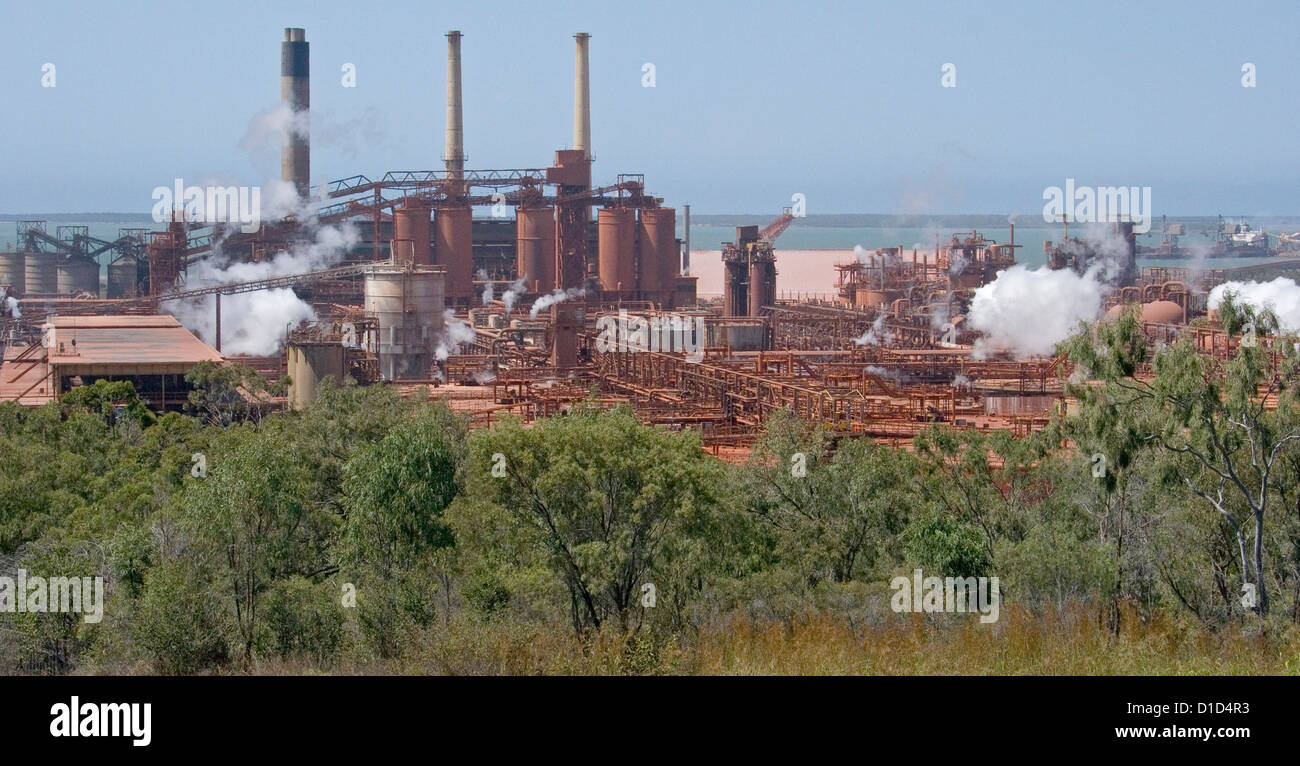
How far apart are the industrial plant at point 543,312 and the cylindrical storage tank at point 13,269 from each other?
181mm

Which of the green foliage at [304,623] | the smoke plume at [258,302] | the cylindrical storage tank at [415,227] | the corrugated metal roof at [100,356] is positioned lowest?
the green foliage at [304,623]

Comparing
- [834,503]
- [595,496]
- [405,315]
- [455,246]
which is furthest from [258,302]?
[595,496]

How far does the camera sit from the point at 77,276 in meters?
81.4

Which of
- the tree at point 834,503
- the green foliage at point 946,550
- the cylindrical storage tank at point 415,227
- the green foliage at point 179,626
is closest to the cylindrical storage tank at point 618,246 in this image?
the cylindrical storage tank at point 415,227

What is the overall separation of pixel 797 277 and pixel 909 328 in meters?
85.6

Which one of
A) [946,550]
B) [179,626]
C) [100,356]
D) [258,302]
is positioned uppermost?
[258,302]

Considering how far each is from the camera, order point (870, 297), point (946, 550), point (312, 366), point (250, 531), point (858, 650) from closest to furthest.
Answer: point (858, 650)
point (250, 531)
point (946, 550)
point (312, 366)
point (870, 297)

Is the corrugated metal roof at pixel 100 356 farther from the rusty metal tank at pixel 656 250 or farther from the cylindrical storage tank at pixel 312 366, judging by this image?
the rusty metal tank at pixel 656 250

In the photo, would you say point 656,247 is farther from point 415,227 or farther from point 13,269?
point 13,269

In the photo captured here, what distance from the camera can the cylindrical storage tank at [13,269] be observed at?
82125mm

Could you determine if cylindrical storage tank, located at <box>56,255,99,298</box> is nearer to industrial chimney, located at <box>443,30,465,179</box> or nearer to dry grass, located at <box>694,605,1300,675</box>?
industrial chimney, located at <box>443,30,465,179</box>

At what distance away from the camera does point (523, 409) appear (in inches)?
1522

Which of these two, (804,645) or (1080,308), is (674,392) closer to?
(1080,308)

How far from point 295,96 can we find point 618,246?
57.1 feet
